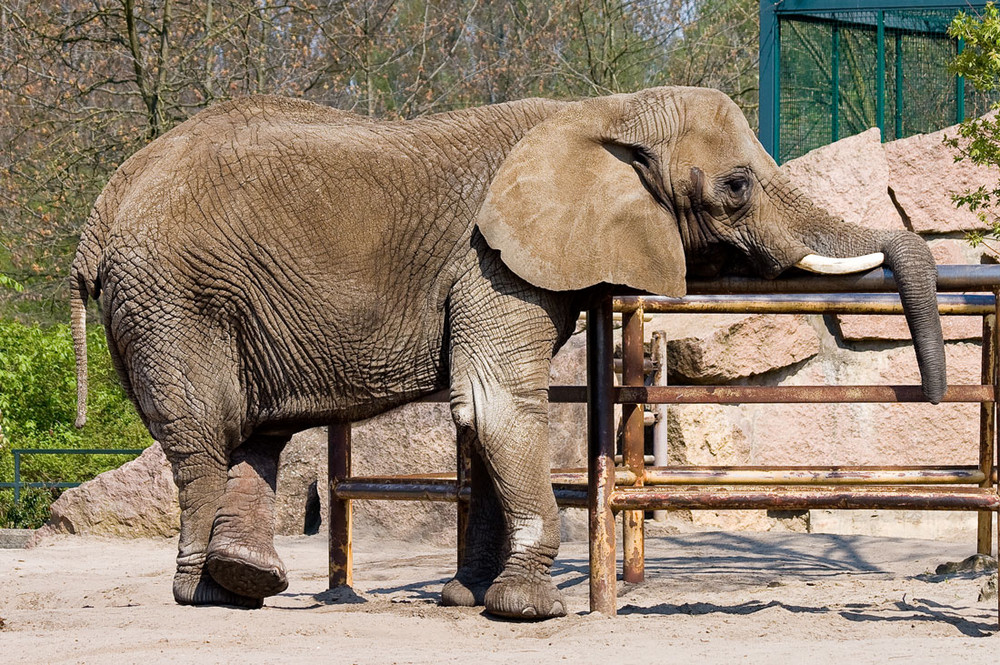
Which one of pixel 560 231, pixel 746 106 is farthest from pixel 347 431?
pixel 746 106

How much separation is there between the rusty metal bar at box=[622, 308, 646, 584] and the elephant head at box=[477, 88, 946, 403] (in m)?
0.93

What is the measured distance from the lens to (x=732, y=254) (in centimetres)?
518

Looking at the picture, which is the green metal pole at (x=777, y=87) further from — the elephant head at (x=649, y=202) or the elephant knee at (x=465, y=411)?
the elephant knee at (x=465, y=411)

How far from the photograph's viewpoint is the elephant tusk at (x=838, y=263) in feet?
15.4

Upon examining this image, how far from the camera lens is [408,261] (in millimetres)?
5094

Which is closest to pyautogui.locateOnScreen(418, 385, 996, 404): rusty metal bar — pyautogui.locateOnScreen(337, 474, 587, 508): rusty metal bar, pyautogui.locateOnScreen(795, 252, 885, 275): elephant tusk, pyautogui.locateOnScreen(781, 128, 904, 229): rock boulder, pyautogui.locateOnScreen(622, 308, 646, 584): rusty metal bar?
pyautogui.locateOnScreen(795, 252, 885, 275): elephant tusk

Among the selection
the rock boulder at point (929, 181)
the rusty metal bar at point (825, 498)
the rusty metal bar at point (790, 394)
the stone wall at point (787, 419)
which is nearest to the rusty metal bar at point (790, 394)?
the rusty metal bar at point (790, 394)

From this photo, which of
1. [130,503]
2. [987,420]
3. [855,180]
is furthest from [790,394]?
[130,503]

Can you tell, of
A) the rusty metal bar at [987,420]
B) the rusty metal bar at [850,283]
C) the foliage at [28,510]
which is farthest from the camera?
the foliage at [28,510]

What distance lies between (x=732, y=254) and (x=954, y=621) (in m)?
1.53

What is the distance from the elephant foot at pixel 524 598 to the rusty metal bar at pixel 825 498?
50cm

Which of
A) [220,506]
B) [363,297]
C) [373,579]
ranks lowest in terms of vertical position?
[373,579]

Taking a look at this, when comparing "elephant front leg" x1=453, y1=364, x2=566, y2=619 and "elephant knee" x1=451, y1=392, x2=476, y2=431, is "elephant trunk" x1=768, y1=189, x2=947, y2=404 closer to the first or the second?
"elephant front leg" x1=453, y1=364, x2=566, y2=619

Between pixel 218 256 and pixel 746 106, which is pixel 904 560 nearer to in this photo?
pixel 218 256
